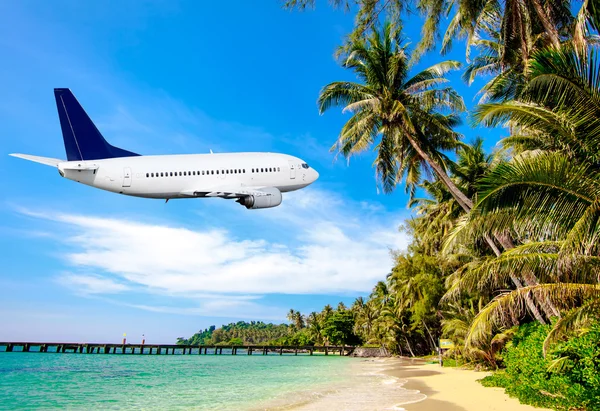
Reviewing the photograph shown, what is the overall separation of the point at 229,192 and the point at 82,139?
5.71 m

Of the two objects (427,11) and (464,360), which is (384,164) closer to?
(427,11)

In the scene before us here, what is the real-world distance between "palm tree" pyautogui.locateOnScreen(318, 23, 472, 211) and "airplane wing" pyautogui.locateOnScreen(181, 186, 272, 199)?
948 centimetres

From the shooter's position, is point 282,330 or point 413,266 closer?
point 413,266

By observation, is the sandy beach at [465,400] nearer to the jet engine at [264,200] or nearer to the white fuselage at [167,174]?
the jet engine at [264,200]

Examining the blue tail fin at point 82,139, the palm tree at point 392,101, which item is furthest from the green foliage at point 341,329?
the blue tail fin at point 82,139

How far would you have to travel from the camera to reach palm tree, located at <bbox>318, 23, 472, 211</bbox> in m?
20.3

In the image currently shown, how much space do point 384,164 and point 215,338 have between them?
13984 cm

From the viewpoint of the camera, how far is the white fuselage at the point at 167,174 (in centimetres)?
1159

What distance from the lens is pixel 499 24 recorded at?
57.9 ft

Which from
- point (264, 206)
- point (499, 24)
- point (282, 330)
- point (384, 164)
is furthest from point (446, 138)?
point (282, 330)

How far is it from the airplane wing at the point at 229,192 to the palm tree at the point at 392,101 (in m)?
9.48

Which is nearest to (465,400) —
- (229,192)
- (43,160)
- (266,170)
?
(266,170)

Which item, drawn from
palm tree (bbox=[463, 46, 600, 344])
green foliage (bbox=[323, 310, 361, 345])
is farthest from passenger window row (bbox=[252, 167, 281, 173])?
green foliage (bbox=[323, 310, 361, 345])

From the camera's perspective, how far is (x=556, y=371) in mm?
10164
